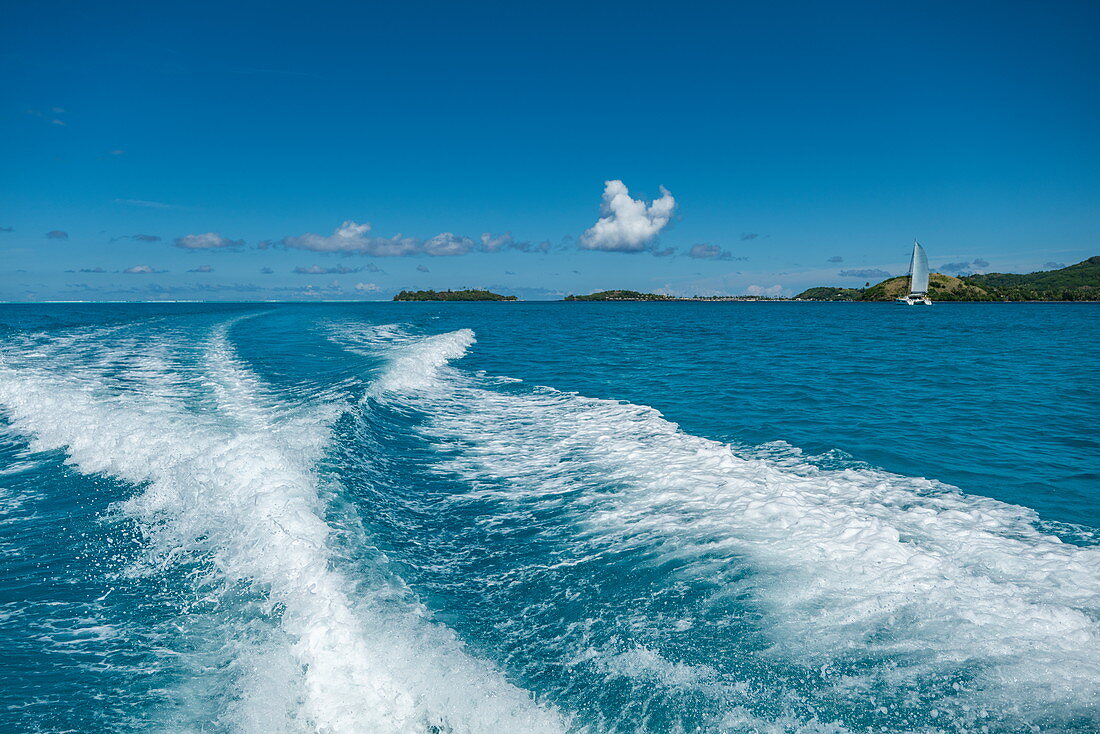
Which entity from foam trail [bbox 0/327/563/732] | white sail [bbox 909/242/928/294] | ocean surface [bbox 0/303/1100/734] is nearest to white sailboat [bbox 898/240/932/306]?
white sail [bbox 909/242/928/294]

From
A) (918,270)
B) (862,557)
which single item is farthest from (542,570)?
(918,270)

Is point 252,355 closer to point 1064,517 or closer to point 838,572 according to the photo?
point 838,572

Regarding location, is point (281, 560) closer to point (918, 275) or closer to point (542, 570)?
point (542, 570)

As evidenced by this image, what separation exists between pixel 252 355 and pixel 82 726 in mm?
24453

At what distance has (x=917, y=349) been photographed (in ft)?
108

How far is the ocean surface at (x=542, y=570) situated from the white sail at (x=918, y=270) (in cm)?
11635

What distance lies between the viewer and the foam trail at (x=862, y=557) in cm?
440

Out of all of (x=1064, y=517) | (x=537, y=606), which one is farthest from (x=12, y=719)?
(x=1064, y=517)

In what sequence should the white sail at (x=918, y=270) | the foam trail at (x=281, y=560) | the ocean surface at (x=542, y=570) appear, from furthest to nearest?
the white sail at (x=918, y=270), the ocean surface at (x=542, y=570), the foam trail at (x=281, y=560)

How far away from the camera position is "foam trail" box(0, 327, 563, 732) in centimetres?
409

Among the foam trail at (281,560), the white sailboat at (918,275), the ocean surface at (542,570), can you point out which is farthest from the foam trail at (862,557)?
the white sailboat at (918,275)

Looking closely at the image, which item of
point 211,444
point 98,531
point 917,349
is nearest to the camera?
point 98,531

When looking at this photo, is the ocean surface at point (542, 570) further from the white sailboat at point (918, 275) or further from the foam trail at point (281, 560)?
the white sailboat at point (918, 275)

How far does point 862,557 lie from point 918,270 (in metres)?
134
